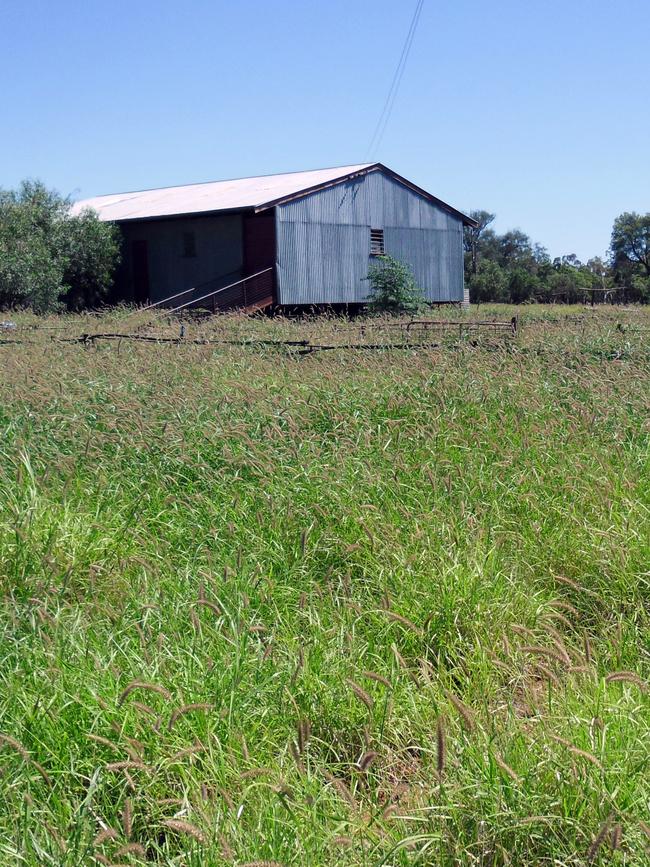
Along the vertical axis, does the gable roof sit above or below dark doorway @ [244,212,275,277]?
above

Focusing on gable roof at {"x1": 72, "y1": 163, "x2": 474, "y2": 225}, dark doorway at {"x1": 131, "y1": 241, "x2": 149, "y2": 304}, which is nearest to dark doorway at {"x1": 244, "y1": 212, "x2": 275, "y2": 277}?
gable roof at {"x1": 72, "y1": 163, "x2": 474, "y2": 225}

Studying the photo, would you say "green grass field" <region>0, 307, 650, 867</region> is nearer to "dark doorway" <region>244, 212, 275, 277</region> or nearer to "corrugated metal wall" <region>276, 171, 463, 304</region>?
"dark doorway" <region>244, 212, 275, 277</region>

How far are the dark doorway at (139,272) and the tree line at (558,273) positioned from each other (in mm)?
26413

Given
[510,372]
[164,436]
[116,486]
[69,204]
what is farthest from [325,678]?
[69,204]

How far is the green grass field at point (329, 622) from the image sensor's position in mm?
2648

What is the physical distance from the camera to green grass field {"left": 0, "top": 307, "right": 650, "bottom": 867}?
8.69 feet

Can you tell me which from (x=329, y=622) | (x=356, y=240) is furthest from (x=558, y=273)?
(x=329, y=622)

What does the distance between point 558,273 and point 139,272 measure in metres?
46.4

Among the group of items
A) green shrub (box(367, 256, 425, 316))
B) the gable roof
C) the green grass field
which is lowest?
the green grass field

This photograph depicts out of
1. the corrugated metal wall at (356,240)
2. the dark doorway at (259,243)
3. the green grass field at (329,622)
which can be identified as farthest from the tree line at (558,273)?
the green grass field at (329,622)

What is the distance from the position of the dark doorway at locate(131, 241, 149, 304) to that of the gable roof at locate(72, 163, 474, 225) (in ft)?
4.02

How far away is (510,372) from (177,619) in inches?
227

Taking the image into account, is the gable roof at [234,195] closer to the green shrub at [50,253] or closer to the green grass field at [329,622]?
the green shrub at [50,253]

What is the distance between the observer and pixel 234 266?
3020 centimetres
